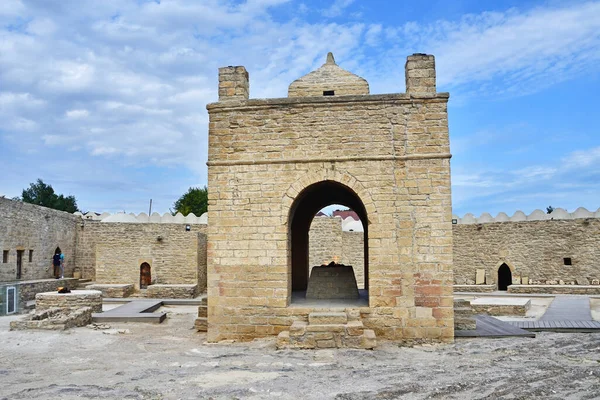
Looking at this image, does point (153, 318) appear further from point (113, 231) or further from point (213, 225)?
point (113, 231)

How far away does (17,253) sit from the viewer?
60.6ft

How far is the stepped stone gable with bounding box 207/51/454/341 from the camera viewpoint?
865 centimetres

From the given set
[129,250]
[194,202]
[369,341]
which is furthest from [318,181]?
[194,202]

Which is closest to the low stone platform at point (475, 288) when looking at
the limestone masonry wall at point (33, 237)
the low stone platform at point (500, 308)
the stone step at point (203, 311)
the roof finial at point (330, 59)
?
the low stone platform at point (500, 308)

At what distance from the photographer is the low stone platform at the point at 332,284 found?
10523 millimetres

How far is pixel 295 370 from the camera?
677cm

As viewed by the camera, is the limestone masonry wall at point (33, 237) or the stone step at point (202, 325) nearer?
the stone step at point (202, 325)

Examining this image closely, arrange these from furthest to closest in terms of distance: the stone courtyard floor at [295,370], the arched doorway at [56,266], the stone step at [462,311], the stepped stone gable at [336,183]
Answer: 1. the arched doorway at [56,266]
2. the stone step at [462,311]
3. the stepped stone gable at [336,183]
4. the stone courtyard floor at [295,370]

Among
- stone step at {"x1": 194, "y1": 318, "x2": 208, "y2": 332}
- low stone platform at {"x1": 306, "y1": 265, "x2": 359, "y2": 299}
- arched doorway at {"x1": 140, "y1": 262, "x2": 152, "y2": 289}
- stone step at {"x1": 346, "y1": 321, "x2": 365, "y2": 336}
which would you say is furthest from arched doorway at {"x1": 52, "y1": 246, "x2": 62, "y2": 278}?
stone step at {"x1": 346, "y1": 321, "x2": 365, "y2": 336}

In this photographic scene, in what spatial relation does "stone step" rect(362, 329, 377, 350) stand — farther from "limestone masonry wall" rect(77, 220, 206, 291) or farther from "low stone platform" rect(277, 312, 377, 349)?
"limestone masonry wall" rect(77, 220, 206, 291)

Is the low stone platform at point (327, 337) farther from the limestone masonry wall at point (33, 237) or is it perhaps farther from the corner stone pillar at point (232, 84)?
the limestone masonry wall at point (33, 237)

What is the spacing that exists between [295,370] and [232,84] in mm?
5380

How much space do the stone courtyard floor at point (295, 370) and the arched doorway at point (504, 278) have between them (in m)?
12.2

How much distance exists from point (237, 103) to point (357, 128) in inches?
90.2
